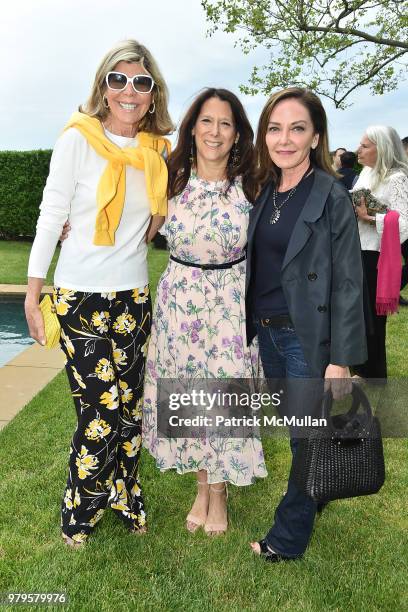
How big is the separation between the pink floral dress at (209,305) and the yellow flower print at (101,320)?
0.40 m

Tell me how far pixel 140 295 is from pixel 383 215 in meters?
2.43

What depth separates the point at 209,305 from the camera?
276cm

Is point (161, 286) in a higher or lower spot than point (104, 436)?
higher

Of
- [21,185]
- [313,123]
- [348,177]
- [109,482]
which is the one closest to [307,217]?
[313,123]

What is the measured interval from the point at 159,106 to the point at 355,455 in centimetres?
185

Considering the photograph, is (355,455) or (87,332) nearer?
(355,455)

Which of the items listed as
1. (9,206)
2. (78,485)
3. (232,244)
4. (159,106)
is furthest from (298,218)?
(9,206)

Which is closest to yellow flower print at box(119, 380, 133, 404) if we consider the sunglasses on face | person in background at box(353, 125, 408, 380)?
the sunglasses on face

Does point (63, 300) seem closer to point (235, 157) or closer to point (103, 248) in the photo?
point (103, 248)

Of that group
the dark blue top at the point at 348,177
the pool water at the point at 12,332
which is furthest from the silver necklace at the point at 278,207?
the pool water at the point at 12,332

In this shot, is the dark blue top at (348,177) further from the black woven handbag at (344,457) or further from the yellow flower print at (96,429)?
the yellow flower print at (96,429)

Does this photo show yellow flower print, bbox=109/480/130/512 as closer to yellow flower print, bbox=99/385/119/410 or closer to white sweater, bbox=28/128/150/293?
yellow flower print, bbox=99/385/119/410

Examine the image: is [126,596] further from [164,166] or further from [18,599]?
[164,166]

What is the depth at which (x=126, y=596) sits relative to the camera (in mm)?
2383
